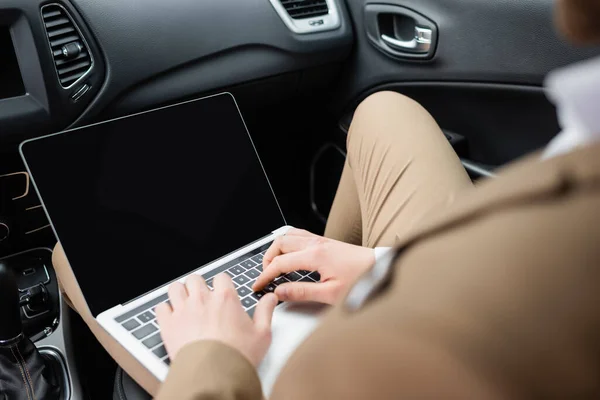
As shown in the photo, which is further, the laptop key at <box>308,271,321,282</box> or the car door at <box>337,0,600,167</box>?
the car door at <box>337,0,600,167</box>

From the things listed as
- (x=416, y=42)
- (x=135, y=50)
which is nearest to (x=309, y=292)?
(x=135, y=50)

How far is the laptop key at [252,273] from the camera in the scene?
73 centimetres

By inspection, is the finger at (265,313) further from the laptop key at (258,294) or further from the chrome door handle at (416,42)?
the chrome door handle at (416,42)

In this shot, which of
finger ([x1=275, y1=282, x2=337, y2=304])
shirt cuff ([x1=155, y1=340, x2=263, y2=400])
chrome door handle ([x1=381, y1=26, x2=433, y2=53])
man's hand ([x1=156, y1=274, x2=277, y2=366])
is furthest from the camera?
chrome door handle ([x1=381, y1=26, x2=433, y2=53])

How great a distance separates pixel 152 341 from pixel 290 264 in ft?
0.57

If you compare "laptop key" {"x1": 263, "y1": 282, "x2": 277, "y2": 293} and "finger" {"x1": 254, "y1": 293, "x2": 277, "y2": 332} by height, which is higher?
"finger" {"x1": 254, "y1": 293, "x2": 277, "y2": 332}

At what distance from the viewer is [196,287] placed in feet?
1.93

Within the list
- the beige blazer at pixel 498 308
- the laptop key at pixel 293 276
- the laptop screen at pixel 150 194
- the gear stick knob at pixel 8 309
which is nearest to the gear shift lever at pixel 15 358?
the gear stick knob at pixel 8 309

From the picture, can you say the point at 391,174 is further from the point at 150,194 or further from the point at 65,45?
the point at 65,45

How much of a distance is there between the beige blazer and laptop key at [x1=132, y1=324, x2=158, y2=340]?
1.42ft

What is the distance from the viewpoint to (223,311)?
52 cm

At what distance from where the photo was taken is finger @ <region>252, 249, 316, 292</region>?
0.64 meters

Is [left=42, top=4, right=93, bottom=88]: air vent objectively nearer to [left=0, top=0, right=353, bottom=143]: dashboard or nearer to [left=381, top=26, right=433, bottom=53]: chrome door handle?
[left=0, top=0, right=353, bottom=143]: dashboard

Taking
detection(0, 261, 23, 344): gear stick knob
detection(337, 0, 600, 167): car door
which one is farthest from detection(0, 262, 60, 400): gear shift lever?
detection(337, 0, 600, 167): car door
